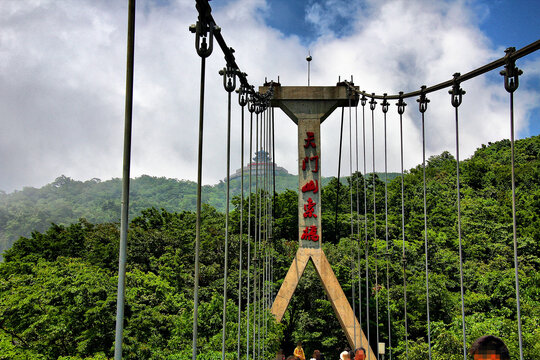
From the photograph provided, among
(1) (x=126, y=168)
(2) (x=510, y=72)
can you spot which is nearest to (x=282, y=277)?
(2) (x=510, y=72)

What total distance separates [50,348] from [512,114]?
684 centimetres

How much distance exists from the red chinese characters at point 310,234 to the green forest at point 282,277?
75 cm

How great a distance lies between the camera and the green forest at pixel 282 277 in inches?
253

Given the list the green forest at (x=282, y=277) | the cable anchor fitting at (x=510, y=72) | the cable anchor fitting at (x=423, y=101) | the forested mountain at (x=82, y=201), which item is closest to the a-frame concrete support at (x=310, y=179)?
the green forest at (x=282, y=277)

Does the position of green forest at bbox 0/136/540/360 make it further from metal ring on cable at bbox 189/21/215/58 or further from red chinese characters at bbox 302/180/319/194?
metal ring on cable at bbox 189/21/215/58

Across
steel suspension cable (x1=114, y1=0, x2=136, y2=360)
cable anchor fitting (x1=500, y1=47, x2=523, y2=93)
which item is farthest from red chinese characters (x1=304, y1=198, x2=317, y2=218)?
steel suspension cable (x1=114, y1=0, x2=136, y2=360)

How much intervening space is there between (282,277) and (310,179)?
4240 mm

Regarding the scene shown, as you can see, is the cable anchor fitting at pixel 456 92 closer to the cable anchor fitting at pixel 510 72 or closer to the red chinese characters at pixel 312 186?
the cable anchor fitting at pixel 510 72

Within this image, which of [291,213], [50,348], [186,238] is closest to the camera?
[50,348]

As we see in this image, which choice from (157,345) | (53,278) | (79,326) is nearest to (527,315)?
(157,345)

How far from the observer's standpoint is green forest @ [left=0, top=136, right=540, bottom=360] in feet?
21.1

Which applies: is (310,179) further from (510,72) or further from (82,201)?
(82,201)

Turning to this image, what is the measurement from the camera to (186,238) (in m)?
12.3

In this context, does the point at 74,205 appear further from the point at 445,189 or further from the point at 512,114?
the point at 512,114
